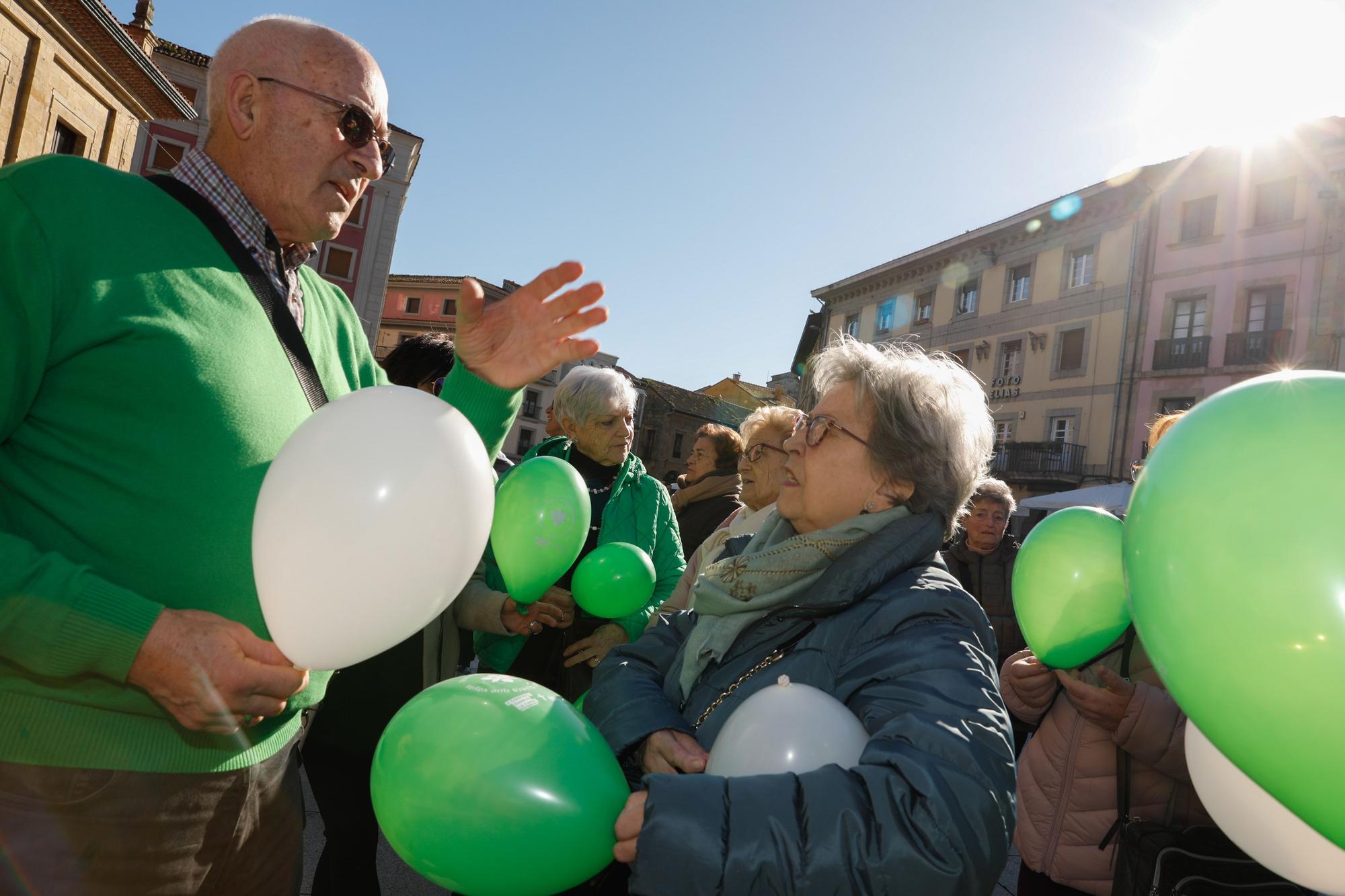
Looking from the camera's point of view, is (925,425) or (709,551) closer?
(925,425)

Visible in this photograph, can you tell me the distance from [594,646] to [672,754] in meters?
1.51

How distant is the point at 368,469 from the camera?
1.21 m

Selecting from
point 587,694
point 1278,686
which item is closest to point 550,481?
point 587,694

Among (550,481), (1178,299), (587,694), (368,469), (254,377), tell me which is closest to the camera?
(368,469)

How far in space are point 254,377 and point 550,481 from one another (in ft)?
4.11

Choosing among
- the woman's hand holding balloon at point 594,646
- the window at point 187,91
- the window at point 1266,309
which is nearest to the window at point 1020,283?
the window at point 1266,309

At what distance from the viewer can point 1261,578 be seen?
2.81 ft

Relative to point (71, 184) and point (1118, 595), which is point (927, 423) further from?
point (71, 184)

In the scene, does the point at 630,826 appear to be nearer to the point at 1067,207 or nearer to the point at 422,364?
the point at 422,364

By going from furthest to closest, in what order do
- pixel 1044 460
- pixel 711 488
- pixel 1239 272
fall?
pixel 1044 460, pixel 1239 272, pixel 711 488

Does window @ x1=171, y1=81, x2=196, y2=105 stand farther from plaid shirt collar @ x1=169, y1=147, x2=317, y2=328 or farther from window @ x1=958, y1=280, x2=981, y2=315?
plaid shirt collar @ x1=169, y1=147, x2=317, y2=328

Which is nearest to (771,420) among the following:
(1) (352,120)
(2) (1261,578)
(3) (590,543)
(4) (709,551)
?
(4) (709,551)

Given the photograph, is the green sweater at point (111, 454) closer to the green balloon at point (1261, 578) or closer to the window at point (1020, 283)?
the green balloon at point (1261, 578)

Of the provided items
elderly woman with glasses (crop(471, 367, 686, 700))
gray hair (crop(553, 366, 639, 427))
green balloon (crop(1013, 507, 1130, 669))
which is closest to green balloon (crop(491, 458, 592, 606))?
elderly woman with glasses (crop(471, 367, 686, 700))
